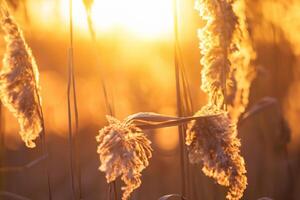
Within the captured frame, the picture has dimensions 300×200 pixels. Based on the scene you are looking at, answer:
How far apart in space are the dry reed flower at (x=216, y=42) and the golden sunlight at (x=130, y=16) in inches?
37.3

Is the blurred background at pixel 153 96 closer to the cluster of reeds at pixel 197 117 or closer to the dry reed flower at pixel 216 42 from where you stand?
the cluster of reeds at pixel 197 117

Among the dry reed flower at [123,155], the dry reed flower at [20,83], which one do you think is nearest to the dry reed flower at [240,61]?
the dry reed flower at [123,155]

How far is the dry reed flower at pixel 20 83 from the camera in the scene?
4.69ft

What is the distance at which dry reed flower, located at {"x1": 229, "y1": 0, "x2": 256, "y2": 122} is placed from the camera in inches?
52.0

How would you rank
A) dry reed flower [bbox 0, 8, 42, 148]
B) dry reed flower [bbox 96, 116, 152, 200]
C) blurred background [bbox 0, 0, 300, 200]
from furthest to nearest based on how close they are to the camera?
blurred background [bbox 0, 0, 300, 200] < dry reed flower [bbox 0, 8, 42, 148] < dry reed flower [bbox 96, 116, 152, 200]

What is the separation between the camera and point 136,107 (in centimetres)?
297

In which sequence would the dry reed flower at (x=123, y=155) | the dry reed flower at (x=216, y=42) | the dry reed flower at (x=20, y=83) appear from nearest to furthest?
the dry reed flower at (x=123, y=155) → the dry reed flower at (x=216, y=42) → the dry reed flower at (x=20, y=83)

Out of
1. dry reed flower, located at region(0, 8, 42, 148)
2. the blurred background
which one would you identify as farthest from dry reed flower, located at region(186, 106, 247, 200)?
the blurred background

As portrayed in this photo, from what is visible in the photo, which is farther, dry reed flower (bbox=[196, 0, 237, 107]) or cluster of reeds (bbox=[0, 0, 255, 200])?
dry reed flower (bbox=[196, 0, 237, 107])

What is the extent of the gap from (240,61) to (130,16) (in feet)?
5.21

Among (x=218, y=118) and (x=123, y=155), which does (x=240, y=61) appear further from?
(x=123, y=155)

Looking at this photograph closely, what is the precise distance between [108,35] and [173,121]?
2361 mm

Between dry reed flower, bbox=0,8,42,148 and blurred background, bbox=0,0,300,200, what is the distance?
72 centimetres

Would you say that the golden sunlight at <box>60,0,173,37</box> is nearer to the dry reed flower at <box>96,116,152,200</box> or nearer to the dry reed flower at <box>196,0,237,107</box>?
the dry reed flower at <box>196,0,237,107</box>
